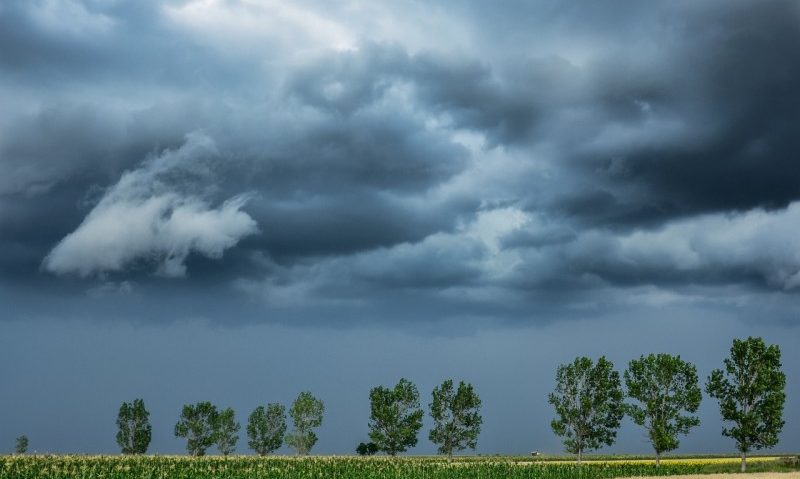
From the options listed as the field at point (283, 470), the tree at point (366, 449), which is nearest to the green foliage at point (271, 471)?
the field at point (283, 470)

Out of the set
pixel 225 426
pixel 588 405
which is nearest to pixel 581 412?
pixel 588 405

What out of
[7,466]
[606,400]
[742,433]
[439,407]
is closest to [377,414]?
[439,407]

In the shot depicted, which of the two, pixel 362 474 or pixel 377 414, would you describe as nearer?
pixel 362 474

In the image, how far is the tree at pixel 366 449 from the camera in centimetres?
11819

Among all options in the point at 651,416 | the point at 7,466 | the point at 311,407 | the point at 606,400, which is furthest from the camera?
the point at 311,407

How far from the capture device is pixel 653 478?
6694cm

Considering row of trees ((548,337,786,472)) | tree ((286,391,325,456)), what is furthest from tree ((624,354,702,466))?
tree ((286,391,325,456))

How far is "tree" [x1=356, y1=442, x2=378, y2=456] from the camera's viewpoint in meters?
118

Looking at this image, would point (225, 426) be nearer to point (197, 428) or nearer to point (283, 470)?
point (197, 428)

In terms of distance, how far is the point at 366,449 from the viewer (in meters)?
120

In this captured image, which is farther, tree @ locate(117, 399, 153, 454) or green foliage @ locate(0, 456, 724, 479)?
tree @ locate(117, 399, 153, 454)

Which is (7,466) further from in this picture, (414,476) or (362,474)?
(414,476)

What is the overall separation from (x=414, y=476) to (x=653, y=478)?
73.2 feet

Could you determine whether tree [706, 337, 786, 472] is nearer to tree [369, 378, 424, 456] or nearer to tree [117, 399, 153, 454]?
tree [369, 378, 424, 456]
